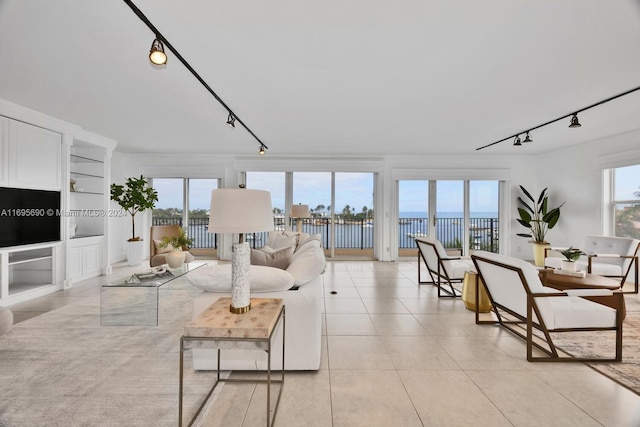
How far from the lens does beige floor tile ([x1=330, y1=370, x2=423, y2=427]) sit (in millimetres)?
1626

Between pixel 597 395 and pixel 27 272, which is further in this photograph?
pixel 27 272

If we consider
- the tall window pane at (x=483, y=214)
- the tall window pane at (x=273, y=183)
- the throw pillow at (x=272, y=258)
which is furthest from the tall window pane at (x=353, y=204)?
the throw pillow at (x=272, y=258)

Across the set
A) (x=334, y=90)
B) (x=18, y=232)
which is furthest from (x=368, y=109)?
(x=18, y=232)

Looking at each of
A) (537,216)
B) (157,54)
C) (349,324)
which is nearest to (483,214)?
(537,216)

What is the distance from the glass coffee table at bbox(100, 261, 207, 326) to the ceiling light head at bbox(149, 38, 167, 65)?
78.0 inches

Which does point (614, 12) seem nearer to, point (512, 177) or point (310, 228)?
point (512, 177)

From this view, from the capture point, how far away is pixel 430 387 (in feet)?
6.35

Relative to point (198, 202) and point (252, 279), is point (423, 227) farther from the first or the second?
point (252, 279)

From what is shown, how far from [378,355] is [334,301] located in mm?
1432

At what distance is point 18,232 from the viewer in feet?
12.2

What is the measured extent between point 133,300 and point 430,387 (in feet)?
11.1

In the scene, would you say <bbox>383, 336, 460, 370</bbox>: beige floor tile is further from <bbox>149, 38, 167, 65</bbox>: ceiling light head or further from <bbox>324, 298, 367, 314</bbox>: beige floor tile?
<bbox>149, 38, 167, 65</bbox>: ceiling light head

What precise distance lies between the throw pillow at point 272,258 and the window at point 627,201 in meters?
5.97

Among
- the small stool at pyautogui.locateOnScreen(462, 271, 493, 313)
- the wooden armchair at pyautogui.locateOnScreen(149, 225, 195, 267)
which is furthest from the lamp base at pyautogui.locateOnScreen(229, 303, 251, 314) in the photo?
the wooden armchair at pyautogui.locateOnScreen(149, 225, 195, 267)
